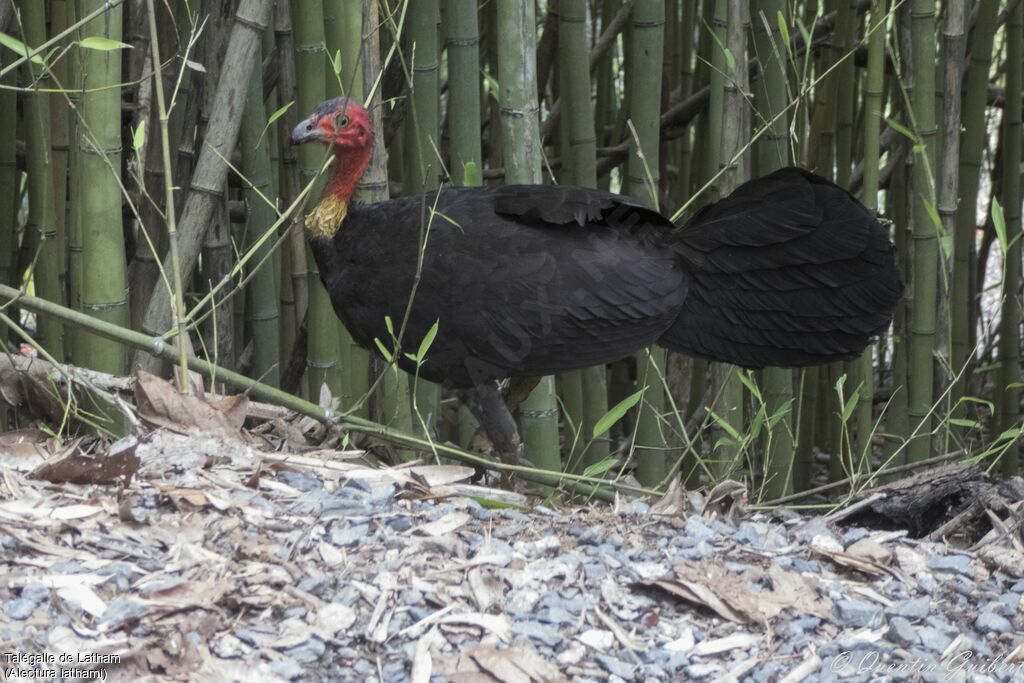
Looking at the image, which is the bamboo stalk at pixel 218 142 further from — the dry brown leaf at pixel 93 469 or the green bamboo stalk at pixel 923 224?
the green bamboo stalk at pixel 923 224

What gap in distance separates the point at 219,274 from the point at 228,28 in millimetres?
635

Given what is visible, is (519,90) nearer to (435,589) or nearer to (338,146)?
(338,146)

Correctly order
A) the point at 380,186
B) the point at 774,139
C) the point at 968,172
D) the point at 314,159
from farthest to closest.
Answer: the point at 968,172 → the point at 774,139 → the point at 380,186 → the point at 314,159

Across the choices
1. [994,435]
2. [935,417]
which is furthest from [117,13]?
[994,435]

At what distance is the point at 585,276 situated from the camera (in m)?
2.80

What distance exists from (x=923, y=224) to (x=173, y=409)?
187cm

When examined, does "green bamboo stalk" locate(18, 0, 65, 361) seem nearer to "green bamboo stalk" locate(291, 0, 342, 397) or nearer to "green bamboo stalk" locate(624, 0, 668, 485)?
"green bamboo stalk" locate(291, 0, 342, 397)

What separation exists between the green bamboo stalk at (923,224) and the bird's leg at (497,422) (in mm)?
960

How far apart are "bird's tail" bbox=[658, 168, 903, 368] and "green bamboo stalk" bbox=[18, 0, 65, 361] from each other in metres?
1.53

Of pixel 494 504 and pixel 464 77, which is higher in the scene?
pixel 464 77

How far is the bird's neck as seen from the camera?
Result: 296 cm

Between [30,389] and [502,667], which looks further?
[30,389]

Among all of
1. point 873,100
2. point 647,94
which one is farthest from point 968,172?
point 647,94

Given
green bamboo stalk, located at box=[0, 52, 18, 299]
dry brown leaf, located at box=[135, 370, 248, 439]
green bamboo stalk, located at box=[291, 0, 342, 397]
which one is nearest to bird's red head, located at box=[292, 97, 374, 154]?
green bamboo stalk, located at box=[291, 0, 342, 397]
